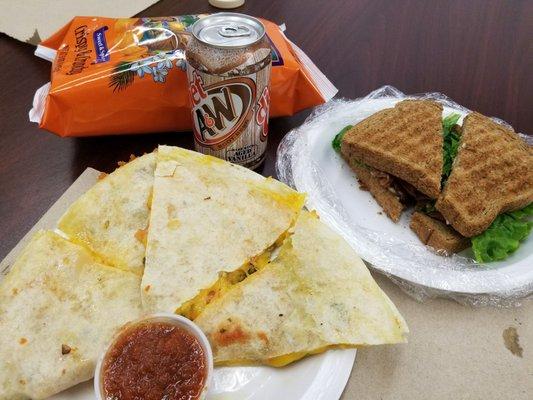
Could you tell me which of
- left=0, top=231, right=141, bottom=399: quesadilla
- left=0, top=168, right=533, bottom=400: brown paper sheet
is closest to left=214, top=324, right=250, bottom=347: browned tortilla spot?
left=0, top=231, right=141, bottom=399: quesadilla

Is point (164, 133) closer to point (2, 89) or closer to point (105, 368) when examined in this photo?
point (2, 89)

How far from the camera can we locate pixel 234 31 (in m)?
1.43

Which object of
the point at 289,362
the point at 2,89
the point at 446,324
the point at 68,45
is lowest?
the point at 446,324

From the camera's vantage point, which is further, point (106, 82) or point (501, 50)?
point (501, 50)

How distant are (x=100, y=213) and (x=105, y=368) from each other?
0.52 meters

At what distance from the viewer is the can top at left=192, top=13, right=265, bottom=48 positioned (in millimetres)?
1382

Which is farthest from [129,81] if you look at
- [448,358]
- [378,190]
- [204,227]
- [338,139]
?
[448,358]

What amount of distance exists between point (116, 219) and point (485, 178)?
135 cm

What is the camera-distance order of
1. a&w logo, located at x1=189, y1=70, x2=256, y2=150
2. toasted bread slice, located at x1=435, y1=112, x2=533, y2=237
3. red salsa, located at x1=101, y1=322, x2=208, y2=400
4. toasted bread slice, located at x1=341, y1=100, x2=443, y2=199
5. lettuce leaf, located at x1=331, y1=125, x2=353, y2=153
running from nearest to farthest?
red salsa, located at x1=101, y1=322, x2=208, y2=400
a&w logo, located at x1=189, y1=70, x2=256, y2=150
toasted bread slice, located at x1=435, y1=112, x2=533, y2=237
toasted bread slice, located at x1=341, y1=100, x2=443, y2=199
lettuce leaf, located at x1=331, y1=125, x2=353, y2=153

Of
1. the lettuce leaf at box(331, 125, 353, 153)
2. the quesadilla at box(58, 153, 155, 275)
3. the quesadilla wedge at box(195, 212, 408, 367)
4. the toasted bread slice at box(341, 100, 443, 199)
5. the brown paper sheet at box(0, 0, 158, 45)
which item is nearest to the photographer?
the quesadilla wedge at box(195, 212, 408, 367)

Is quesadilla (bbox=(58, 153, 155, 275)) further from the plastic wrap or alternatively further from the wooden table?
the plastic wrap

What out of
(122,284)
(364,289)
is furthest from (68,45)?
(364,289)

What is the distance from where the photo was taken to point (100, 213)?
1.41 metres

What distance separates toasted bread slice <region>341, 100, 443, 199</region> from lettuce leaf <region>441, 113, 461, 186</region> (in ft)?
0.18
